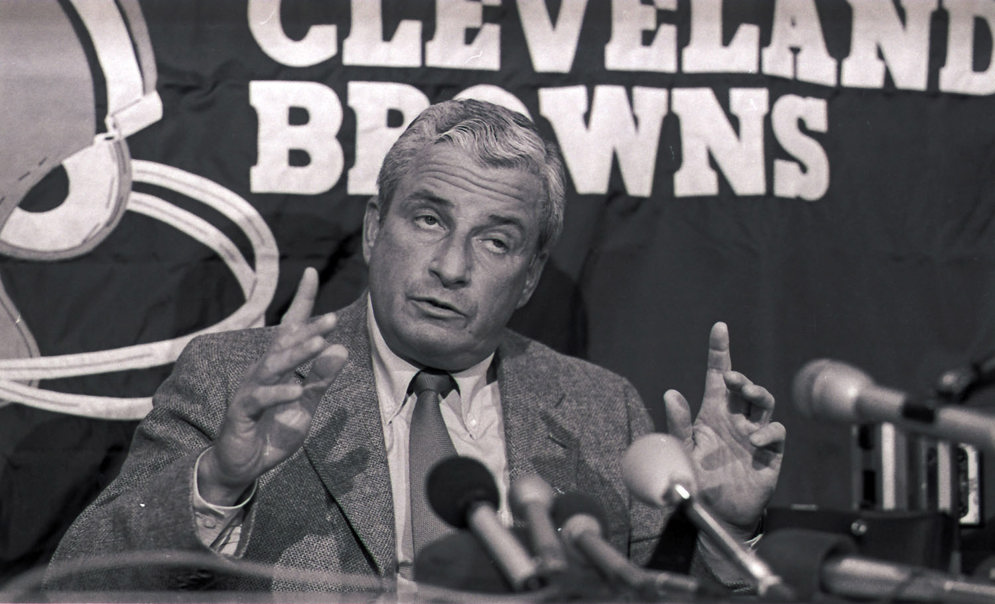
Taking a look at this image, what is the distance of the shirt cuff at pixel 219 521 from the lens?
1.88 meters

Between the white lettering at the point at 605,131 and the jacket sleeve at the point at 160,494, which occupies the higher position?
the white lettering at the point at 605,131

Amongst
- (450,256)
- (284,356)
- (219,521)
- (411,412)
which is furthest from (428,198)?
(219,521)

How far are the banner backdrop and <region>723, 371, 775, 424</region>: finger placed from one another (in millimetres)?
743

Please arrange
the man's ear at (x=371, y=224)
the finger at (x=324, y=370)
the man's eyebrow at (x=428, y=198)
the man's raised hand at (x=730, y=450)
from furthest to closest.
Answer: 1. the man's ear at (x=371, y=224)
2. the man's eyebrow at (x=428, y=198)
3. the man's raised hand at (x=730, y=450)
4. the finger at (x=324, y=370)

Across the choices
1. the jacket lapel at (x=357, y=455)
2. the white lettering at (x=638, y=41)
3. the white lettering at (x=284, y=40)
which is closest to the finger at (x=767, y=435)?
the jacket lapel at (x=357, y=455)

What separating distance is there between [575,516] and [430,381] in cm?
108

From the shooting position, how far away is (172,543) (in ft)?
6.03

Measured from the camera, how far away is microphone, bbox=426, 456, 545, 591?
1199 mm

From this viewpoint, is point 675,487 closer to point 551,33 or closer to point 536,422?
point 536,422

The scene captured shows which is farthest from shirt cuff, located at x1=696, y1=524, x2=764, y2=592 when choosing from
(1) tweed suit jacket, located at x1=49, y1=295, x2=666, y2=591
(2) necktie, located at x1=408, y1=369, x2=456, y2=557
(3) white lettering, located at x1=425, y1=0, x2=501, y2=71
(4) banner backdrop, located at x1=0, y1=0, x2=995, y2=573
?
(3) white lettering, located at x1=425, y1=0, x2=501, y2=71

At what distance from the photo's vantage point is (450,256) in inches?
89.0

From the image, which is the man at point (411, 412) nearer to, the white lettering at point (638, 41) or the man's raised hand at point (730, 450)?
the man's raised hand at point (730, 450)

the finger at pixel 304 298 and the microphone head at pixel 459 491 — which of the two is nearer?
the microphone head at pixel 459 491

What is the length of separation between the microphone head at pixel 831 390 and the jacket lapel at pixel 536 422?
0.95 meters
